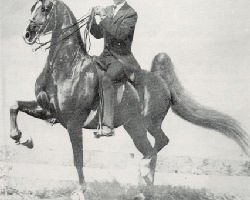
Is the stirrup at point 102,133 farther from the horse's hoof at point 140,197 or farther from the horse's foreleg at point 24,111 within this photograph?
the horse's hoof at point 140,197

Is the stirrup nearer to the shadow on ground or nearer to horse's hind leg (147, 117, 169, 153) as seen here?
horse's hind leg (147, 117, 169, 153)

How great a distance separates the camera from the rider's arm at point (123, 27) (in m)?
5.72

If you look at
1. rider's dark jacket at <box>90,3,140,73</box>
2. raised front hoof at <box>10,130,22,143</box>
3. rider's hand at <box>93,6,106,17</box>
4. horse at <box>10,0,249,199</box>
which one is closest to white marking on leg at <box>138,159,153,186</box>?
horse at <box>10,0,249,199</box>

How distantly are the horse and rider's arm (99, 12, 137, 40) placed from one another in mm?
311

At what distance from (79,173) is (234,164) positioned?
4.81 feet

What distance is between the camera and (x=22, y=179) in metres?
6.31

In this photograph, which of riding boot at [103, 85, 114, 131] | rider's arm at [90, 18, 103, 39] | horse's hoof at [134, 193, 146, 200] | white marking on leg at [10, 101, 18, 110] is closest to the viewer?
riding boot at [103, 85, 114, 131]

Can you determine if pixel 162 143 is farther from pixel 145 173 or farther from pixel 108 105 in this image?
pixel 108 105

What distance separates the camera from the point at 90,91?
18.9 ft

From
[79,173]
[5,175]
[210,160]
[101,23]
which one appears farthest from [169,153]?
[5,175]

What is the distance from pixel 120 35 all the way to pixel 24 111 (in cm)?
120

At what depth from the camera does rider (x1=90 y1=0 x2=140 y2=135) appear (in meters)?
5.68

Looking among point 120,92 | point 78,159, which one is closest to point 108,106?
point 120,92

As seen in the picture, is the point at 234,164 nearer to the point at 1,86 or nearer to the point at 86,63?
the point at 86,63
